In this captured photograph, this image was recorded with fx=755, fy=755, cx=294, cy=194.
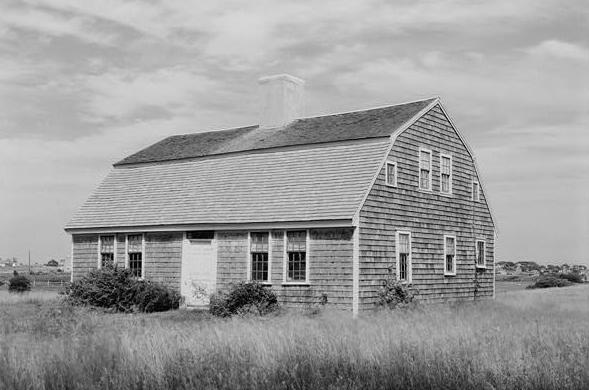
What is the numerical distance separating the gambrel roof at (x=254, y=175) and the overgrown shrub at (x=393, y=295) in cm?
276

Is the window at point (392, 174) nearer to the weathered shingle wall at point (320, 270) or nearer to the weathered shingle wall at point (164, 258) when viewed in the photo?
the weathered shingle wall at point (320, 270)

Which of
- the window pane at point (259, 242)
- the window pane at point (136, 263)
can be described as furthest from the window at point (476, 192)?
the window pane at point (136, 263)

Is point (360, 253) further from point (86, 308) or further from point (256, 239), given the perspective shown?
point (86, 308)

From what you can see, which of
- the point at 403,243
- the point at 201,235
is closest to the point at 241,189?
the point at 201,235

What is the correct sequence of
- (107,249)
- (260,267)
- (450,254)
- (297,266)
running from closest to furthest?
(297,266)
(260,267)
(450,254)
(107,249)

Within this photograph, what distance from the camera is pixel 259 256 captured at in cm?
2494

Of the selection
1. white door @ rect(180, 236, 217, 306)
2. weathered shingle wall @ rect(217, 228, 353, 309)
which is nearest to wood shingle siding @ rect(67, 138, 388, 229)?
weathered shingle wall @ rect(217, 228, 353, 309)

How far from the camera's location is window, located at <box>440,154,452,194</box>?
27841 mm

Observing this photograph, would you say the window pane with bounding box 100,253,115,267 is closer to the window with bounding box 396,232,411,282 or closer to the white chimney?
the white chimney

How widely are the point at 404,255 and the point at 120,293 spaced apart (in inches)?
386

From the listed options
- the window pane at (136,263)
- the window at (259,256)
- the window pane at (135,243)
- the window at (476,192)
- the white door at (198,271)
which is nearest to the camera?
the window at (259,256)

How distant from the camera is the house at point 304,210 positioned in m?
23.3

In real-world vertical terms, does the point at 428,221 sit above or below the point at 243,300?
above

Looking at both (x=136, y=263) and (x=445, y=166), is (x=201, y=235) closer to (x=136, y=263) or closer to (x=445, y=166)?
(x=136, y=263)
